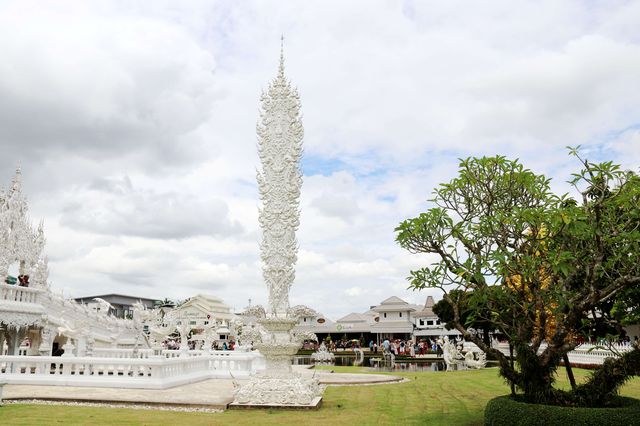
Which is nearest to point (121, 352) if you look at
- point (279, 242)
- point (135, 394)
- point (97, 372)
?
point (97, 372)

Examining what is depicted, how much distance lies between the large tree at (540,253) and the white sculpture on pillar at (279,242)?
16.3 ft

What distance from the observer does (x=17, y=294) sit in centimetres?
1983

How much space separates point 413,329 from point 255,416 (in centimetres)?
5298

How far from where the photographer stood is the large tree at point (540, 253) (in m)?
8.57

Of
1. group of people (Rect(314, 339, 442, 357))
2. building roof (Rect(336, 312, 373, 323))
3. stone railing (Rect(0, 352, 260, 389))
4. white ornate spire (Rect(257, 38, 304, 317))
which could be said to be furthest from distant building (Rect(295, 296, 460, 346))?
white ornate spire (Rect(257, 38, 304, 317))

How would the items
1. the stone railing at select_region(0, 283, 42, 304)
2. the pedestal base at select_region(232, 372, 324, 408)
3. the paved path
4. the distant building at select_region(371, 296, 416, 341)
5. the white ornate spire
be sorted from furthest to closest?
the distant building at select_region(371, 296, 416, 341) < the stone railing at select_region(0, 283, 42, 304) < the white ornate spire < the paved path < the pedestal base at select_region(232, 372, 324, 408)

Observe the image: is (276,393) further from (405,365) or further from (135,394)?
(405,365)

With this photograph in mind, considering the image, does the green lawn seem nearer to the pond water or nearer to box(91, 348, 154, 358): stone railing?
box(91, 348, 154, 358): stone railing

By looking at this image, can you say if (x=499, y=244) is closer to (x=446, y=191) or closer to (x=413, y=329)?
(x=446, y=191)

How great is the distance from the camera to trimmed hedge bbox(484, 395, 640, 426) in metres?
8.25

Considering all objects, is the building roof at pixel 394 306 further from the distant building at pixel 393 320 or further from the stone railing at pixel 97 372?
→ the stone railing at pixel 97 372

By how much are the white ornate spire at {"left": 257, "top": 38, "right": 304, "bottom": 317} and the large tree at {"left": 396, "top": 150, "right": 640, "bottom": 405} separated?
5.36 metres

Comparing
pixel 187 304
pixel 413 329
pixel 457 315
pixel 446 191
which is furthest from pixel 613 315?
pixel 187 304

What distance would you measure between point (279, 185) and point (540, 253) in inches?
332
